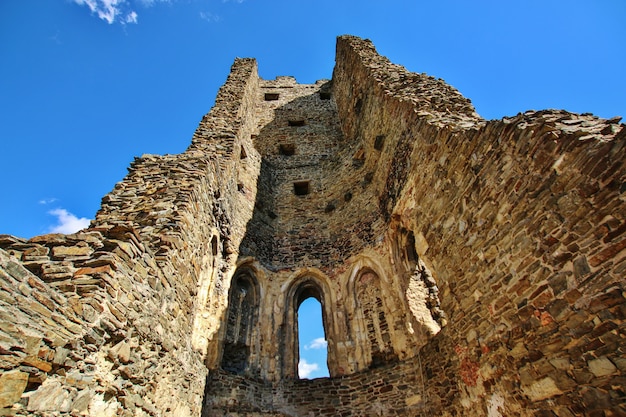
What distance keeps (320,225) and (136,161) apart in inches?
218

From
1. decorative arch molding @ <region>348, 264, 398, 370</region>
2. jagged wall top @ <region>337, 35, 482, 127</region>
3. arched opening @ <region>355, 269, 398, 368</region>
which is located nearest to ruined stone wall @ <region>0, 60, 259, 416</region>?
decorative arch molding @ <region>348, 264, 398, 370</region>

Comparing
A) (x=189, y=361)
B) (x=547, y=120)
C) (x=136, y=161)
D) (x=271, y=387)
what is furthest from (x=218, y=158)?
(x=547, y=120)

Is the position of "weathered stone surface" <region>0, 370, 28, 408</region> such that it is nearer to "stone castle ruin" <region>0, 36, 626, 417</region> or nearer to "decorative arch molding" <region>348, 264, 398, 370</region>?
"stone castle ruin" <region>0, 36, 626, 417</region>

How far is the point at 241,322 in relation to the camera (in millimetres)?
8508

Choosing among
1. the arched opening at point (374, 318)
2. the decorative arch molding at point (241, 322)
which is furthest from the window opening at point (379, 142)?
the decorative arch molding at point (241, 322)

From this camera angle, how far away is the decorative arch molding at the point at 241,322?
25.7ft

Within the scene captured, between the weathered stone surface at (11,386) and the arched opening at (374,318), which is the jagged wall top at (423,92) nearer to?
the arched opening at (374,318)

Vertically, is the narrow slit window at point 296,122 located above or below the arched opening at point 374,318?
above

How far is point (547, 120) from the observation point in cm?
405

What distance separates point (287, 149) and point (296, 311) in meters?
7.61

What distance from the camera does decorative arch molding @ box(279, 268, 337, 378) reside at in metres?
8.19

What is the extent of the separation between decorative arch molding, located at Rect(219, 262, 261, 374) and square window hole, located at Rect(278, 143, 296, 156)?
667 cm

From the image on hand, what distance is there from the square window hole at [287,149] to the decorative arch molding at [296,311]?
21.2ft

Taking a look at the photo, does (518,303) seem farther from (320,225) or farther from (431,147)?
(320,225)
